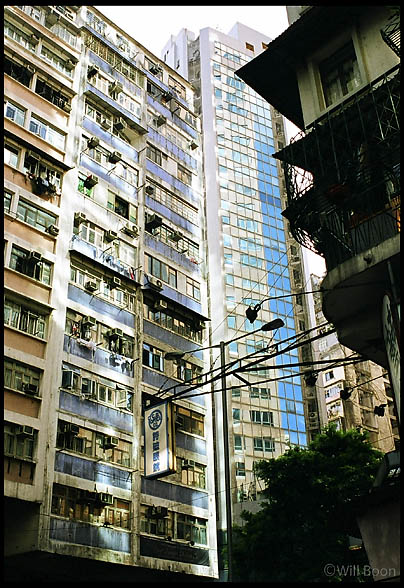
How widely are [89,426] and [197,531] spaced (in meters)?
7.13

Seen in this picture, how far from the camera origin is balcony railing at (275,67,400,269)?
1448 centimetres

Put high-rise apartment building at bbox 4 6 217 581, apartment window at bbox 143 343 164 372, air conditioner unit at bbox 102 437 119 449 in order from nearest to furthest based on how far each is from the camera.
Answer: high-rise apartment building at bbox 4 6 217 581
air conditioner unit at bbox 102 437 119 449
apartment window at bbox 143 343 164 372

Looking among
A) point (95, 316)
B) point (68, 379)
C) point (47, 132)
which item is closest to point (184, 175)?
point (47, 132)

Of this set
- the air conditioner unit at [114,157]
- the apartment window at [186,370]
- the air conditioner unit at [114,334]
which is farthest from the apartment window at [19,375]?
the air conditioner unit at [114,157]

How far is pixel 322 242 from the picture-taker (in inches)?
616

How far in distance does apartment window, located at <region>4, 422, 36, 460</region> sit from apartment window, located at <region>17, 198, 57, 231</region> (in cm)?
805

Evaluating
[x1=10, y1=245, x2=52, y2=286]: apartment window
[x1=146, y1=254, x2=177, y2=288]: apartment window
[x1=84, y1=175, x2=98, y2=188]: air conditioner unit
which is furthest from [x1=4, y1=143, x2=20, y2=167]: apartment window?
[x1=146, y1=254, x2=177, y2=288]: apartment window

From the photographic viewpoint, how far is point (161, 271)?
30859 mm

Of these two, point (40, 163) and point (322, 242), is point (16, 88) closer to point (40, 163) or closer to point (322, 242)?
point (40, 163)

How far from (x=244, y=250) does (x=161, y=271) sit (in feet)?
65.0

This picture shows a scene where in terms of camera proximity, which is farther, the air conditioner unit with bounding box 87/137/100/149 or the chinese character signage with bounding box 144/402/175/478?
the air conditioner unit with bounding box 87/137/100/149

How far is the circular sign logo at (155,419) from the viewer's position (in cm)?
1778

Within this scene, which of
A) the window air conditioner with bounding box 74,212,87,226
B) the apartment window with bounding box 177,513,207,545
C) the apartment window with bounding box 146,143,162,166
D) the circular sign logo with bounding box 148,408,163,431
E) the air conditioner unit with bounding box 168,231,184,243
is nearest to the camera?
the circular sign logo with bounding box 148,408,163,431

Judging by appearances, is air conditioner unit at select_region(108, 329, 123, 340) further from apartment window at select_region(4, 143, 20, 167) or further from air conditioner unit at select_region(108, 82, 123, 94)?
air conditioner unit at select_region(108, 82, 123, 94)
